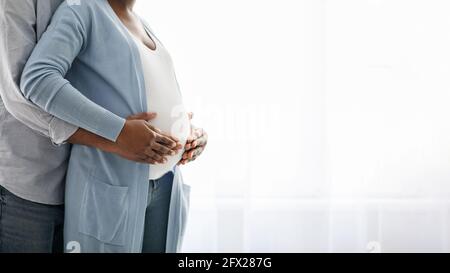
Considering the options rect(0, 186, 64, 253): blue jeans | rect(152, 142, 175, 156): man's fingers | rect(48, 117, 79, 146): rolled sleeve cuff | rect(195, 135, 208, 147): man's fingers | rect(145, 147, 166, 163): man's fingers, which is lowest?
rect(0, 186, 64, 253): blue jeans

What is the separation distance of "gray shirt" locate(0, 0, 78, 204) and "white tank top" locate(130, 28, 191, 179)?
0.53 ft

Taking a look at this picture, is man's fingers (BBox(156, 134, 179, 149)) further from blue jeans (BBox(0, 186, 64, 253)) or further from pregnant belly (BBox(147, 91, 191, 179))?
blue jeans (BBox(0, 186, 64, 253))

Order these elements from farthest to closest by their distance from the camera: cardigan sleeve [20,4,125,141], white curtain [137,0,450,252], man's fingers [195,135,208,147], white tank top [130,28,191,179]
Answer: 1. white curtain [137,0,450,252]
2. man's fingers [195,135,208,147]
3. white tank top [130,28,191,179]
4. cardigan sleeve [20,4,125,141]

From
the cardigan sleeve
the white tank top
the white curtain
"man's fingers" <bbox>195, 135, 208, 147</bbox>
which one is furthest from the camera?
the white curtain

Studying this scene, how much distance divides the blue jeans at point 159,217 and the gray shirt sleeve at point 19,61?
24cm

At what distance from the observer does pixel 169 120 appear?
0.89 metres

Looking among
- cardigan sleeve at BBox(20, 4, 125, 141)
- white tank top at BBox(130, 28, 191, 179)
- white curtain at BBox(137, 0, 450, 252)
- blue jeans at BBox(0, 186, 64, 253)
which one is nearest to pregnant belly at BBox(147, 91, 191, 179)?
white tank top at BBox(130, 28, 191, 179)

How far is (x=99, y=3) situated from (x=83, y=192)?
34cm

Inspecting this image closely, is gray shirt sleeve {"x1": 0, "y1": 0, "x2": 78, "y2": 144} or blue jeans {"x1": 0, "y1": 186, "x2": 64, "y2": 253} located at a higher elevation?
gray shirt sleeve {"x1": 0, "y1": 0, "x2": 78, "y2": 144}

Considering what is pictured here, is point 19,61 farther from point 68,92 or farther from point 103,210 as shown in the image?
point 103,210

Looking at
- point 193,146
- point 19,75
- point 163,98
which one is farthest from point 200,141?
point 19,75

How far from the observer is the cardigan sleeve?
729 millimetres

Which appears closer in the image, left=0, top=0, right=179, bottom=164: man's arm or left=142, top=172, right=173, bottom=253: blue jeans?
left=0, top=0, right=179, bottom=164: man's arm

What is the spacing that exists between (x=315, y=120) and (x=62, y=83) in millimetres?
1043
